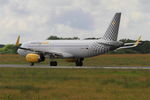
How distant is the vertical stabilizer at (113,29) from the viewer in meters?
57.7

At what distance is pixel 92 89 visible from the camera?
28125mm

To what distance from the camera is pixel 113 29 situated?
57.7m

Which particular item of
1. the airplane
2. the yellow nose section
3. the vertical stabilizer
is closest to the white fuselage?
the airplane

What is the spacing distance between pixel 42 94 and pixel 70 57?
36.7 m

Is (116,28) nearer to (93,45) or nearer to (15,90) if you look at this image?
(93,45)

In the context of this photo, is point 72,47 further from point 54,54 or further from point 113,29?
point 113,29

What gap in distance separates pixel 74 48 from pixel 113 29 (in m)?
6.75

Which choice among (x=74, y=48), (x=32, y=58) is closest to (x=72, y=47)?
(x=74, y=48)

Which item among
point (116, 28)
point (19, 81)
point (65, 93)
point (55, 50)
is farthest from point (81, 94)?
point (55, 50)

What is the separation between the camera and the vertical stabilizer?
57.7 m

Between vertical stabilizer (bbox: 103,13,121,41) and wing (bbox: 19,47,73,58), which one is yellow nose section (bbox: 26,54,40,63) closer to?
wing (bbox: 19,47,73,58)

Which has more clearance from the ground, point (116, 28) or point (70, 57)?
point (116, 28)

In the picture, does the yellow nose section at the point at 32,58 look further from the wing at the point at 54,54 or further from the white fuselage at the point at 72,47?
the white fuselage at the point at 72,47

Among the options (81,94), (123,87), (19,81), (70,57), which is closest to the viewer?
(81,94)
